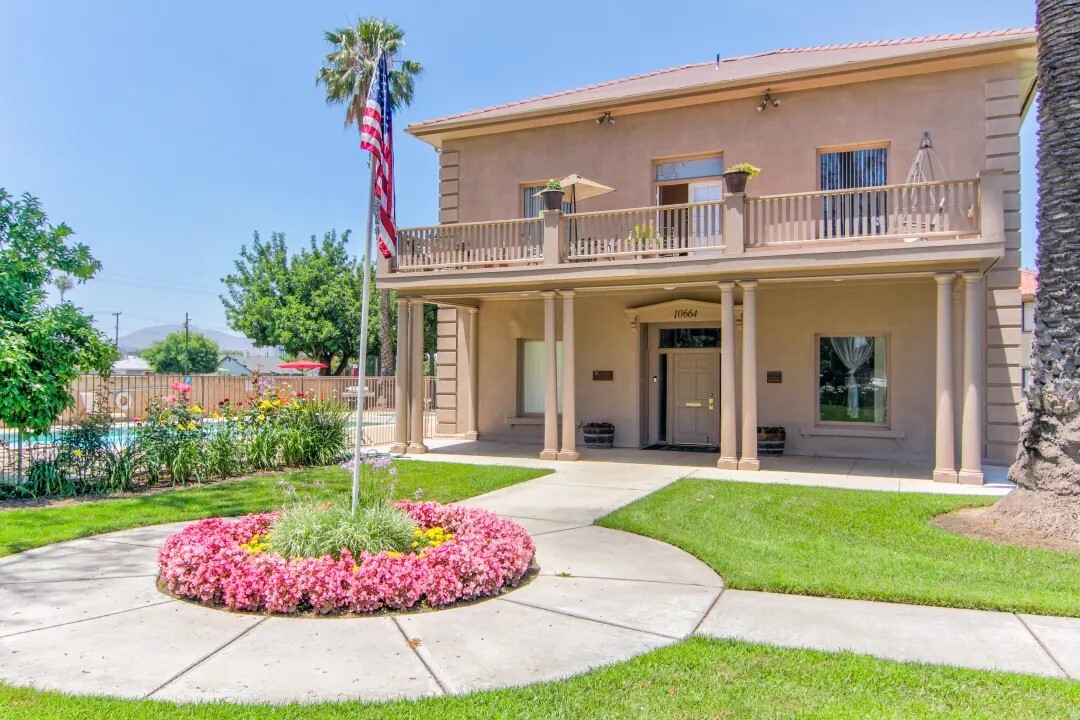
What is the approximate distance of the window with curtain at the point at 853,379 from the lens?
47.5 feet

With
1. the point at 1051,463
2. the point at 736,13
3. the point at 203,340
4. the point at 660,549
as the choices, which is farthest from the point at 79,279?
the point at 203,340

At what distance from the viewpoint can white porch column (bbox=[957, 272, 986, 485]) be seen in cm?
1131

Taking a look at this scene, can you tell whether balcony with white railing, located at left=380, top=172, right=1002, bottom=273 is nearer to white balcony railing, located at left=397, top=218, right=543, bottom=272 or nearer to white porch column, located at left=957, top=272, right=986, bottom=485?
white balcony railing, located at left=397, top=218, right=543, bottom=272

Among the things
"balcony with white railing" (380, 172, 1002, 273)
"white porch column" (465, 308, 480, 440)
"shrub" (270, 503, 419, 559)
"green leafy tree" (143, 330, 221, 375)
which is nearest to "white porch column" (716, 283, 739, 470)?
"balcony with white railing" (380, 172, 1002, 273)

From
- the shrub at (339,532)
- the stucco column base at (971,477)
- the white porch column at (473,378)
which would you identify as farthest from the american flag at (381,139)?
the white porch column at (473,378)

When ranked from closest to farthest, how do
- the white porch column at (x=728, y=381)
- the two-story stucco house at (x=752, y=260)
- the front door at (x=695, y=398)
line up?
the two-story stucco house at (x=752, y=260)
the white porch column at (x=728, y=381)
the front door at (x=695, y=398)

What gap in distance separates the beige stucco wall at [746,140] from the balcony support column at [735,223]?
245cm

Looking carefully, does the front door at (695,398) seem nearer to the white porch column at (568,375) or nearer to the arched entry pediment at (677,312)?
the arched entry pediment at (677,312)

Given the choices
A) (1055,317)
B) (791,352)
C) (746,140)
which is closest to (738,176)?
(746,140)

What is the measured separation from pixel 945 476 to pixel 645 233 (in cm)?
661

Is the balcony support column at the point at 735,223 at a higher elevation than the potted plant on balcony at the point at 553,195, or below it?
below

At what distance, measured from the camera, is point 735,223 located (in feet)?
41.6

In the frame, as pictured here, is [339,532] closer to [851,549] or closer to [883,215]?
[851,549]

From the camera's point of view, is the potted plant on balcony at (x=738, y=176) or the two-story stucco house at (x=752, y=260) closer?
the two-story stucco house at (x=752, y=260)
